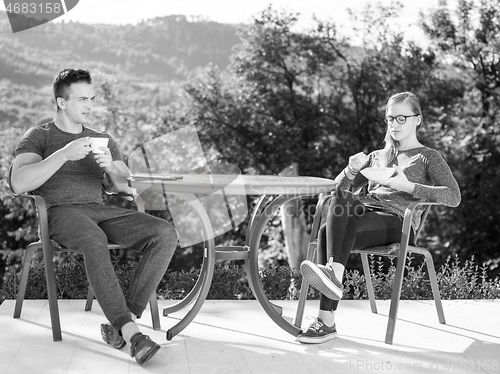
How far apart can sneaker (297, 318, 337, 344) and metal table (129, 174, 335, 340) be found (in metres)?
0.07

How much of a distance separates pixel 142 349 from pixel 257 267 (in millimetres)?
707

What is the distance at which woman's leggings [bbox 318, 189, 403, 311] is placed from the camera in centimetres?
293

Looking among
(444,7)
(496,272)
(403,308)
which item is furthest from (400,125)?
(444,7)

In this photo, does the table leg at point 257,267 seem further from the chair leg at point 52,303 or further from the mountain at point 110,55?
the mountain at point 110,55

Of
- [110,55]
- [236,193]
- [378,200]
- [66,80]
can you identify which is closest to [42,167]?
[66,80]

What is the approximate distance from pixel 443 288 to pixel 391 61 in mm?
7917

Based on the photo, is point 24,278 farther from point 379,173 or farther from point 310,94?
point 310,94

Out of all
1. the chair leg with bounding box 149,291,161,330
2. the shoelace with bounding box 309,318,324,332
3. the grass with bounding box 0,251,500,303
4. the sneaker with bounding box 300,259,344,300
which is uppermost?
the sneaker with bounding box 300,259,344,300

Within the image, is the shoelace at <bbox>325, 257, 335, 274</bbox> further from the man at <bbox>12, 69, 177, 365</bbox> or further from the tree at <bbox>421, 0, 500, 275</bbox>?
the tree at <bbox>421, 0, 500, 275</bbox>

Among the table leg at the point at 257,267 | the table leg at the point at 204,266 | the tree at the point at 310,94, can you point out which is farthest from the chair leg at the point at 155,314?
the tree at the point at 310,94

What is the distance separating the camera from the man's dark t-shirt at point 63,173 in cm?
305

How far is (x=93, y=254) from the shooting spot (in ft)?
8.96

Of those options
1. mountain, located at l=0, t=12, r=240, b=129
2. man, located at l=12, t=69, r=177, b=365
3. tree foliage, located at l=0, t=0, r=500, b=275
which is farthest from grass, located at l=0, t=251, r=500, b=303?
mountain, located at l=0, t=12, r=240, b=129

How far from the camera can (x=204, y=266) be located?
3.06 meters
